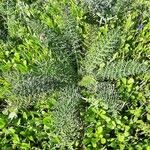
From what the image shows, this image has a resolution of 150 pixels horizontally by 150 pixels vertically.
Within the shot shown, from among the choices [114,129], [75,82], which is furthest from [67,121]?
[75,82]

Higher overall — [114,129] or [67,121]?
[67,121]

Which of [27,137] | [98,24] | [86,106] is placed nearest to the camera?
[27,137]

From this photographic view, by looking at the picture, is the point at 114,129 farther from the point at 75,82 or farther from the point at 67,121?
the point at 75,82

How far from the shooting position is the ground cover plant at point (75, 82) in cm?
256

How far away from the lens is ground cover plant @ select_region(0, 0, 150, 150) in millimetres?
2562

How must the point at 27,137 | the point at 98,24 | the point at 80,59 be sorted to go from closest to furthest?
the point at 27,137 → the point at 80,59 → the point at 98,24

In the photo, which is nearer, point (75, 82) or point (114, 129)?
point (114, 129)

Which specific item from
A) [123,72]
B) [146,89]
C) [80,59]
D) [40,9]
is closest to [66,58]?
[80,59]

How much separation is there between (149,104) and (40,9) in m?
1.26

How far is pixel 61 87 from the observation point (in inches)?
109

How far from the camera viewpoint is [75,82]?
113 inches

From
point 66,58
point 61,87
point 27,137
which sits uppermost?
point 66,58

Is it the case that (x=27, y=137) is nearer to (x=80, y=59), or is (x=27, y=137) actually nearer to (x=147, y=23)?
(x=80, y=59)

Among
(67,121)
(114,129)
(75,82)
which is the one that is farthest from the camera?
(75,82)
